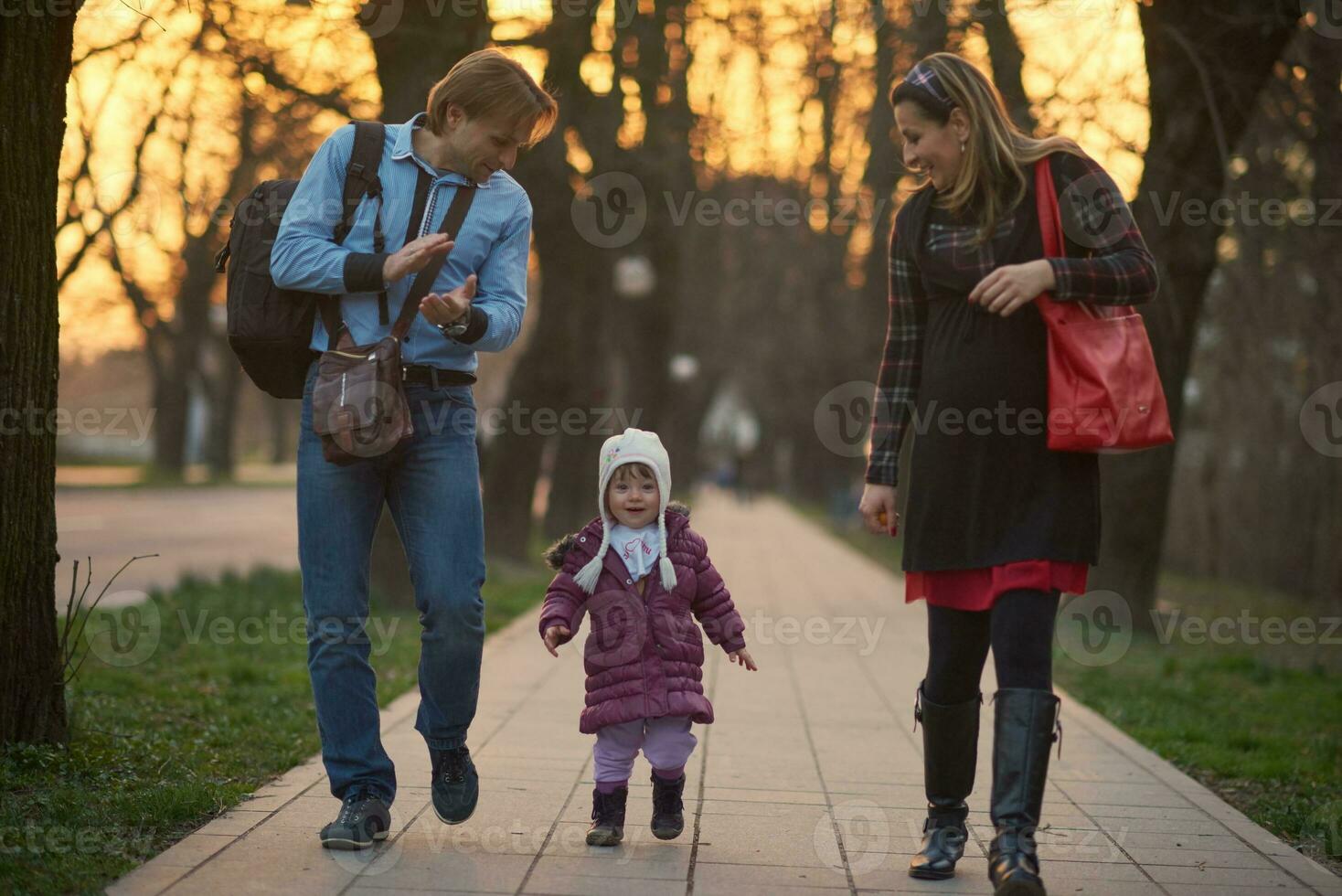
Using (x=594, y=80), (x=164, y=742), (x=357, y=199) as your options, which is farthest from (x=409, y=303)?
(x=594, y=80)

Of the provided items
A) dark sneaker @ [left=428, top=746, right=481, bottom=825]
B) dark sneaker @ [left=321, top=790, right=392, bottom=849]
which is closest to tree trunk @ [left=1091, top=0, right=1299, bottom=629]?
dark sneaker @ [left=428, top=746, right=481, bottom=825]

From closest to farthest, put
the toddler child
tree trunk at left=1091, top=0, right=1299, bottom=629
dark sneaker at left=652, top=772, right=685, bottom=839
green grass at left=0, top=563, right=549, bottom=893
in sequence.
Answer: green grass at left=0, top=563, right=549, bottom=893 → the toddler child → dark sneaker at left=652, top=772, right=685, bottom=839 → tree trunk at left=1091, top=0, right=1299, bottom=629

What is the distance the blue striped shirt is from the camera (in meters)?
3.74

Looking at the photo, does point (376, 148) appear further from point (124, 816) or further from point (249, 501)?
point (249, 501)

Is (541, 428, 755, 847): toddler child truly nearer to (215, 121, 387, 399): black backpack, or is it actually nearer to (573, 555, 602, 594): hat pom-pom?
(573, 555, 602, 594): hat pom-pom

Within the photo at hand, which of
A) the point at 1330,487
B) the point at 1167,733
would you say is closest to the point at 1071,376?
the point at 1167,733

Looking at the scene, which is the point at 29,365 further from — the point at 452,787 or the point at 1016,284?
the point at 1016,284

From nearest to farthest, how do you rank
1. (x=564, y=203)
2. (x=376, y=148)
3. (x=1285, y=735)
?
(x=376, y=148) < (x=1285, y=735) < (x=564, y=203)

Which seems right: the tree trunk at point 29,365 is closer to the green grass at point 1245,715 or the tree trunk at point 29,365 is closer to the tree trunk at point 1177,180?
the green grass at point 1245,715

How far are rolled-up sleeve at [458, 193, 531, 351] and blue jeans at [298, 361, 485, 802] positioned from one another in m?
0.20

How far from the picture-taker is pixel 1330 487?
14.7 m

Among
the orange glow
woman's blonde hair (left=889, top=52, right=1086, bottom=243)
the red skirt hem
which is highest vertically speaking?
the orange glow

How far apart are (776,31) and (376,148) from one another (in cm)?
868

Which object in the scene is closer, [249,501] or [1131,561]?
[1131,561]
